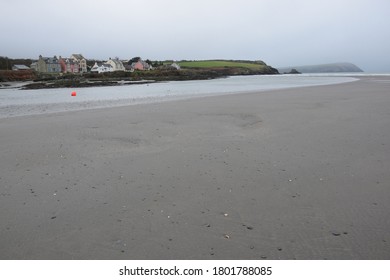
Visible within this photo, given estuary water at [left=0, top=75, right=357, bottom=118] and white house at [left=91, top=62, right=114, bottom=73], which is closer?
estuary water at [left=0, top=75, right=357, bottom=118]

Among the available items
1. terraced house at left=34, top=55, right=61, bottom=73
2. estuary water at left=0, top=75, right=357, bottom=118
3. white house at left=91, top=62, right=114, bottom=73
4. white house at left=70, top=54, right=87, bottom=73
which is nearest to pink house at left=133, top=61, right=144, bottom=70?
white house at left=91, top=62, right=114, bottom=73

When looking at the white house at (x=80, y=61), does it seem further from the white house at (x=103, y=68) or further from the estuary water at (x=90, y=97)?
the estuary water at (x=90, y=97)

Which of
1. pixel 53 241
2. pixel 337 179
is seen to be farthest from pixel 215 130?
pixel 53 241

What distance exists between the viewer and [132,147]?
6.94 metres

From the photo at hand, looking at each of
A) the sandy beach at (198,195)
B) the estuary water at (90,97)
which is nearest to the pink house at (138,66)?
the estuary water at (90,97)

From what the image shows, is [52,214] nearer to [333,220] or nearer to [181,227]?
[181,227]

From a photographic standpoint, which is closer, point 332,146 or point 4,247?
point 4,247

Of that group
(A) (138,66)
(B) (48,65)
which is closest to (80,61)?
(B) (48,65)

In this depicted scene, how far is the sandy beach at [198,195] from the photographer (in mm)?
3020

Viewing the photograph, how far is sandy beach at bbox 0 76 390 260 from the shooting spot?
302cm

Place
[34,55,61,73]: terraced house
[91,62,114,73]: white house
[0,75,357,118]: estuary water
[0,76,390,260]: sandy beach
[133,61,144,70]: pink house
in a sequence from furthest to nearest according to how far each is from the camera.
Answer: [133,61,144,70]: pink house < [91,62,114,73]: white house < [34,55,61,73]: terraced house < [0,75,357,118]: estuary water < [0,76,390,260]: sandy beach

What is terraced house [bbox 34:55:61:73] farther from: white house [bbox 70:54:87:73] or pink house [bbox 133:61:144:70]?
pink house [bbox 133:61:144:70]

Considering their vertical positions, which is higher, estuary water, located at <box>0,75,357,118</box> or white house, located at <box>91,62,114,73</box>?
white house, located at <box>91,62,114,73</box>
